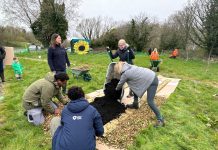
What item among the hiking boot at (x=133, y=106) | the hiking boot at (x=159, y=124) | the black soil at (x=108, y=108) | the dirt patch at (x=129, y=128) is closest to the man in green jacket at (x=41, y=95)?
the black soil at (x=108, y=108)

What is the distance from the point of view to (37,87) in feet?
15.0

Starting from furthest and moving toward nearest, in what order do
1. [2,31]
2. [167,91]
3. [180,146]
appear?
1. [2,31]
2. [167,91]
3. [180,146]

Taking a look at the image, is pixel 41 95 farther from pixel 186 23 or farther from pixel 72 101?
pixel 186 23

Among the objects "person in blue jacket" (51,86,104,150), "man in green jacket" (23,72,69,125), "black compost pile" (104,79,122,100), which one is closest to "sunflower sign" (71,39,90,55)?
"black compost pile" (104,79,122,100)

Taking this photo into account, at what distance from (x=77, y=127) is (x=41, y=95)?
1760 millimetres

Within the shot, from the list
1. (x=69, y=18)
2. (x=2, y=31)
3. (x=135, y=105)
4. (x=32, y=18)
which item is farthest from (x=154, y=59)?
(x=2, y=31)

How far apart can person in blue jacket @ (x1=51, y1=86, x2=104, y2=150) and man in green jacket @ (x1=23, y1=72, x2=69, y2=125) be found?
50.1 inches

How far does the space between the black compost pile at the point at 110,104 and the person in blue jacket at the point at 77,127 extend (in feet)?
6.12

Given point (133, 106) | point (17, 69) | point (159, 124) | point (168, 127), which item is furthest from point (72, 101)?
point (17, 69)

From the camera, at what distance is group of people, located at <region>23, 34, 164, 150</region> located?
3.04 meters

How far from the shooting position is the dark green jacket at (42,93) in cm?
448

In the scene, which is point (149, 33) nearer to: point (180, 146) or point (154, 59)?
point (154, 59)

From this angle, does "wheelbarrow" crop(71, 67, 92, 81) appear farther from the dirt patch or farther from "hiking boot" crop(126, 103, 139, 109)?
the dirt patch

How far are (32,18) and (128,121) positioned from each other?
27.9 meters
